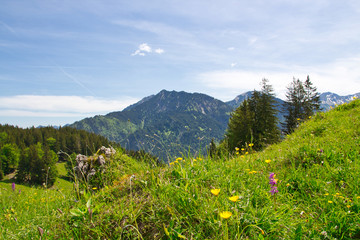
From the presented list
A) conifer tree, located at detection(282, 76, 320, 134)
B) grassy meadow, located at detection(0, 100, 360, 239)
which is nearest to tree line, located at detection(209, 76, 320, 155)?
conifer tree, located at detection(282, 76, 320, 134)

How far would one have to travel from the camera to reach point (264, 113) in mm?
37156

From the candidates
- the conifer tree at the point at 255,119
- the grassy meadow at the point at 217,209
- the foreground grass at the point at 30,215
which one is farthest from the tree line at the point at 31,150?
the grassy meadow at the point at 217,209

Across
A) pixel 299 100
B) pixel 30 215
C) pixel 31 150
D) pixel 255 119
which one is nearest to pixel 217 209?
pixel 30 215

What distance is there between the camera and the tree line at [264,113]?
27906 mm

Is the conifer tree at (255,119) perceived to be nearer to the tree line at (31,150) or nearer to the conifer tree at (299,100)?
Result: the conifer tree at (299,100)

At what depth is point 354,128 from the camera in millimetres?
6234

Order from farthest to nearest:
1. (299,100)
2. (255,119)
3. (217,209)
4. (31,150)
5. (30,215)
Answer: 1. (31,150)
2. (299,100)
3. (255,119)
4. (30,215)
5. (217,209)

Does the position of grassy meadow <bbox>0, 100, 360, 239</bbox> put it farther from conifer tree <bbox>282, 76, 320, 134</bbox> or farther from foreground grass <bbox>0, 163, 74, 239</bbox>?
conifer tree <bbox>282, 76, 320, 134</bbox>

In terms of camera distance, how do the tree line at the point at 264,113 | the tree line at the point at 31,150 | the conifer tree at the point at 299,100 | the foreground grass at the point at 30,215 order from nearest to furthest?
the foreground grass at the point at 30,215 < the tree line at the point at 264,113 < the conifer tree at the point at 299,100 < the tree line at the point at 31,150

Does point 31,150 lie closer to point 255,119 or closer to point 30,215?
point 255,119

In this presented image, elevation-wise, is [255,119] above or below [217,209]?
above

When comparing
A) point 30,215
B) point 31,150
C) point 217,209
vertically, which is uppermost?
point 217,209

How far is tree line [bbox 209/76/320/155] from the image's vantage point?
1099 inches

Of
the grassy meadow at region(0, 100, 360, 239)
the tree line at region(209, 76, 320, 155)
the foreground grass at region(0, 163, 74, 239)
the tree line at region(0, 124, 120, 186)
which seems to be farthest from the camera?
the tree line at region(0, 124, 120, 186)
